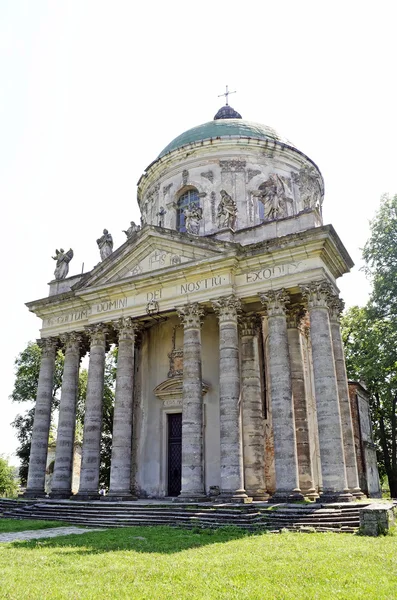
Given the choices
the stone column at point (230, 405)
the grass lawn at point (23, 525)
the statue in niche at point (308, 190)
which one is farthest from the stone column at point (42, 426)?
the statue in niche at point (308, 190)

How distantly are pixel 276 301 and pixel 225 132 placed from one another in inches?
474

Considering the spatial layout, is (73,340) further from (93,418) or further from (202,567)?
(202,567)

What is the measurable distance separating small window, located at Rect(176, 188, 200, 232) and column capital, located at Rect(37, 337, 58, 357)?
823 cm

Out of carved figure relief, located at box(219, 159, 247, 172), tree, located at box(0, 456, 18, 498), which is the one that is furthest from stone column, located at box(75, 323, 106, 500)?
tree, located at box(0, 456, 18, 498)

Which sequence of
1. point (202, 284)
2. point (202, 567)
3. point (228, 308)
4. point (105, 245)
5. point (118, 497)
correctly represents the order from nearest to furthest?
point (202, 567)
point (118, 497)
point (228, 308)
point (202, 284)
point (105, 245)

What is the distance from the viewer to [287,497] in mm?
15742

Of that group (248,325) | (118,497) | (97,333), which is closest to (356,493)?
(248,325)

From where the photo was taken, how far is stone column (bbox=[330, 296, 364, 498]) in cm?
1744

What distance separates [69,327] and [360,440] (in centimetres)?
1541

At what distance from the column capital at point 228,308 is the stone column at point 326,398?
2.56 meters

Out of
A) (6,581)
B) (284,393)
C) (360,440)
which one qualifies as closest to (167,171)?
(284,393)

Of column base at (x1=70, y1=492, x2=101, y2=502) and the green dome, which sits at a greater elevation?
the green dome

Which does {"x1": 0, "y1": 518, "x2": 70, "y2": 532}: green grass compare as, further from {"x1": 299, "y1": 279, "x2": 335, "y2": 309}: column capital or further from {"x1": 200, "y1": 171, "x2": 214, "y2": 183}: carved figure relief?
{"x1": 200, "y1": 171, "x2": 214, "y2": 183}: carved figure relief

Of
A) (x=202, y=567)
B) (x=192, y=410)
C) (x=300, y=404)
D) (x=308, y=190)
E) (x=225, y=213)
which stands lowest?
(x=202, y=567)
